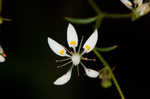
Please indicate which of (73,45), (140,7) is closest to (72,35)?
(73,45)

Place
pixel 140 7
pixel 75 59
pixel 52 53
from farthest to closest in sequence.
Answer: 1. pixel 52 53
2. pixel 75 59
3. pixel 140 7

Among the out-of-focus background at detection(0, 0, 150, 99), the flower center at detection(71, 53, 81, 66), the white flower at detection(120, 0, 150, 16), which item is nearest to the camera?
the white flower at detection(120, 0, 150, 16)

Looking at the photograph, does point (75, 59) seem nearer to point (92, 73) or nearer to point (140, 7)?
point (92, 73)

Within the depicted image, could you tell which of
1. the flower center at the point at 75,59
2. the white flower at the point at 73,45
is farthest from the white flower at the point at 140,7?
the flower center at the point at 75,59

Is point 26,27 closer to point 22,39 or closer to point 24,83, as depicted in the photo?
point 22,39

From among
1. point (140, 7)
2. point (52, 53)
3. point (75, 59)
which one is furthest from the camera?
point (52, 53)

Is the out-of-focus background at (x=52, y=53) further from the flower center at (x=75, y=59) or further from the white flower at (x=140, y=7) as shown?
the white flower at (x=140, y=7)

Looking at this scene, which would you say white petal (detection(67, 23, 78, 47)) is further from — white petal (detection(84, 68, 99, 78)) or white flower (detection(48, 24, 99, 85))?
white petal (detection(84, 68, 99, 78))

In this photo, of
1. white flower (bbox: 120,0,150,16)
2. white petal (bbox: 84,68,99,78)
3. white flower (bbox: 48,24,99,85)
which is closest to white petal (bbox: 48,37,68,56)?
white flower (bbox: 48,24,99,85)
